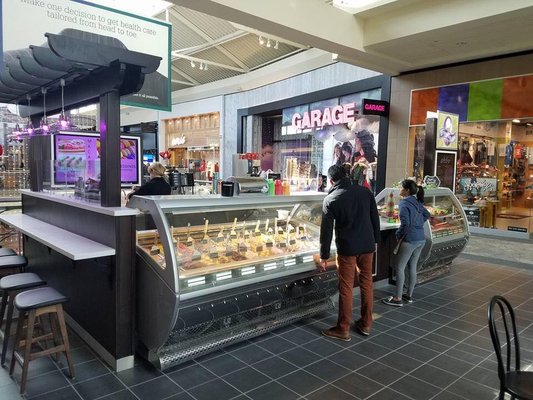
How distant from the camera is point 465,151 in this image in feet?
28.4

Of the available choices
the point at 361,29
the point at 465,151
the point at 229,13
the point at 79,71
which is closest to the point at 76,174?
the point at 79,71

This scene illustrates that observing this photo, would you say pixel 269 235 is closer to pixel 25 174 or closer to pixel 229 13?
pixel 229 13

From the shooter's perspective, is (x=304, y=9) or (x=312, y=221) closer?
(x=312, y=221)

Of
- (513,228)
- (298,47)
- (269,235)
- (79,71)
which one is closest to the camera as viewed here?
(79,71)

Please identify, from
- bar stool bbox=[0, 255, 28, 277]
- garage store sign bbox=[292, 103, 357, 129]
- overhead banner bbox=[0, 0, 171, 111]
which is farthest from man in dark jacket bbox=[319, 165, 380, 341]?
garage store sign bbox=[292, 103, 357, 129]

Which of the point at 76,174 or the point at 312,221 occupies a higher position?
the point at 76,174

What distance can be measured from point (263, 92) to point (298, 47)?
220 centimetres

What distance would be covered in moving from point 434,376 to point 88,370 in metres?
2.83

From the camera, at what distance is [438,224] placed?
19.1ft

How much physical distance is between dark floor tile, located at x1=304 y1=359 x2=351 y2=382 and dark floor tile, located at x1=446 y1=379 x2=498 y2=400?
818 millimetres

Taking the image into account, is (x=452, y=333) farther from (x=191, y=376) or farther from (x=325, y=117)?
(x=325, y=117)

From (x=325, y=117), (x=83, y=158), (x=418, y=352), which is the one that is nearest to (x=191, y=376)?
(x=418, y=352)

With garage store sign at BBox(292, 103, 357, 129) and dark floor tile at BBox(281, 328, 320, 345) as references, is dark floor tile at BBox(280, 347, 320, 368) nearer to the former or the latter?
dark floor tile at BBox(281, 328, 320, 345)

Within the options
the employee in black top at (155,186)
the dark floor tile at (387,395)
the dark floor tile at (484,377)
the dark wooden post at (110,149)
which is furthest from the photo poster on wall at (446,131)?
the dark wooden post at (110,149)
